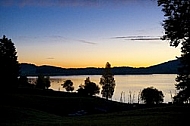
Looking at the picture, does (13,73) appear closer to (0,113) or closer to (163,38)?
(0,113)

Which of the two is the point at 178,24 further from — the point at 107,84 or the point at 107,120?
the point at 107,84

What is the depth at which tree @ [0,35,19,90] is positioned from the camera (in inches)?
2549

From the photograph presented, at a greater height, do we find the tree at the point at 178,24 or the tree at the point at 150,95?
the tree at the point at 178,24

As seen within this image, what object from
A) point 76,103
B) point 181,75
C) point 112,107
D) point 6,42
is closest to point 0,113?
point 181,75

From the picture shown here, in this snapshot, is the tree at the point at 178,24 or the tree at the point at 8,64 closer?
the tree at the point at 178,24

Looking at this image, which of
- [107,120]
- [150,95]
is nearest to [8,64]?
[107,120]

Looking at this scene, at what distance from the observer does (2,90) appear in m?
66.8

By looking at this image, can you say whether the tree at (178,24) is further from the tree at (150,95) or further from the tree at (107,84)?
the tree at (150,95)

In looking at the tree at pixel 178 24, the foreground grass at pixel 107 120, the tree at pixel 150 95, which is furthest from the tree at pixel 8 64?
the tree at pixel 150 95

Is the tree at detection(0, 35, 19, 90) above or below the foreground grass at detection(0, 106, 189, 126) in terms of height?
above

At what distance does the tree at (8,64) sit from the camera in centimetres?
6475

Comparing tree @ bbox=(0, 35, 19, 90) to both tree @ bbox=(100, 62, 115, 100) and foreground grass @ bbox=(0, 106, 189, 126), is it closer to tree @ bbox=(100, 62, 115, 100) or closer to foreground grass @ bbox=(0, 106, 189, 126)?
foreground grass @ bbox=(0, 106, 189, 126)

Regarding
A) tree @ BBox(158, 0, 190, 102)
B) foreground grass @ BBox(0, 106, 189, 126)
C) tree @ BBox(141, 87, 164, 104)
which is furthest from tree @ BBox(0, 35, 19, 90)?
tree @ BBox(141, 87, 164, 104)

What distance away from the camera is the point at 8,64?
6662cm
